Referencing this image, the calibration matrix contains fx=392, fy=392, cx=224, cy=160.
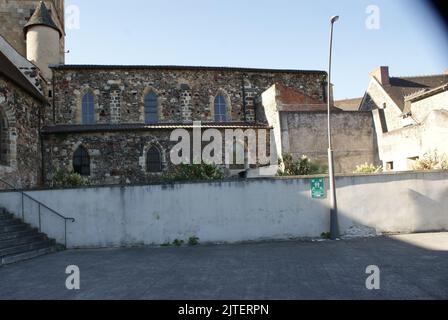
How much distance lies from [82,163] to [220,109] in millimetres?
9511

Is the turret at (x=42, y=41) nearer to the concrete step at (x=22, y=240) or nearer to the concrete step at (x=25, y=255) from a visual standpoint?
the concrete step at (x=22, y=240)

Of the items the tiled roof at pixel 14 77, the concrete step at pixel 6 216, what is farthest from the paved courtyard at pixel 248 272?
the tiled roof at pixel 14 77

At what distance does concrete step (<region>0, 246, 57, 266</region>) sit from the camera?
33.0 ft

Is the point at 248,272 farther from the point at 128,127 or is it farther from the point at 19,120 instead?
the point at 128,127

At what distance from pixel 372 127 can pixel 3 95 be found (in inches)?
756

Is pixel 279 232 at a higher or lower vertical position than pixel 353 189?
lower

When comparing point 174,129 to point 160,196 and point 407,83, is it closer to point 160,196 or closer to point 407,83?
point 160,196

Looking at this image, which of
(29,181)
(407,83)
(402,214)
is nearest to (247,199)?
(402,214)

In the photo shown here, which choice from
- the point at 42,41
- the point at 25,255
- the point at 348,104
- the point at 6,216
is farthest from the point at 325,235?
the point at 348,104

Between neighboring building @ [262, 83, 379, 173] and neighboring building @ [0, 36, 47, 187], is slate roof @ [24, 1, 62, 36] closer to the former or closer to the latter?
neighboring building @ [0, 36, 47, 187]

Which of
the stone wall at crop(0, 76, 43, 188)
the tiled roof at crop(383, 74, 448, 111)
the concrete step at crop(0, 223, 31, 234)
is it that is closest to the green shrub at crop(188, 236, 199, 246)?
the concrete step at crop(0, 223, 31, 234)

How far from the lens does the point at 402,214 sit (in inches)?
521

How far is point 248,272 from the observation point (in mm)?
8250

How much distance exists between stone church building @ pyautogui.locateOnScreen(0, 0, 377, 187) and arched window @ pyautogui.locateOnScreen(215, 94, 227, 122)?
0.22 ft
